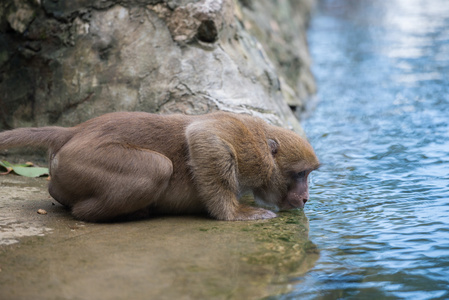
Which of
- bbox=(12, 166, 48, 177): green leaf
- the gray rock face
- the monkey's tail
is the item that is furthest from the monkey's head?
bbox=(12, 166, 48, 177): green leaf

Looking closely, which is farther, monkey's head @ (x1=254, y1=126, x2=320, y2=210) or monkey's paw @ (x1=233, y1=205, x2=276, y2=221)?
monkey's head @ (x1=254, y1=126, x2=320, y2=210)

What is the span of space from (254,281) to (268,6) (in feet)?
30.9

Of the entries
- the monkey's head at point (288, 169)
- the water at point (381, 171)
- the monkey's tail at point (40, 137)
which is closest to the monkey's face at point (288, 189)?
the monkey's head at point (288, 169)

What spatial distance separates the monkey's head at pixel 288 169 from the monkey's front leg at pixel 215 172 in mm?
431

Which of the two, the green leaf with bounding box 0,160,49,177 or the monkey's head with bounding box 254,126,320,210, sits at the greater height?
the monkey's head with bounding box 254,126,320,210

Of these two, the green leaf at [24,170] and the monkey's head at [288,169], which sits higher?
the monkey's head at [288,169]

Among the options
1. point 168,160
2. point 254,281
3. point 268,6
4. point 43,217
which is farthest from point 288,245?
point 268,6

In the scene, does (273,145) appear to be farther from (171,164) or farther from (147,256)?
(147,256)

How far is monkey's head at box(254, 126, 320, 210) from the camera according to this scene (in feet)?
17.4

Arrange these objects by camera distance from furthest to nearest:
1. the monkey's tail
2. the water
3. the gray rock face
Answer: the gray rock face < the monkey's tail < the water

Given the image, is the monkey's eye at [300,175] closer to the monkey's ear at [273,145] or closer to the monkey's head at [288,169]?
the monkey's head at [288,169]

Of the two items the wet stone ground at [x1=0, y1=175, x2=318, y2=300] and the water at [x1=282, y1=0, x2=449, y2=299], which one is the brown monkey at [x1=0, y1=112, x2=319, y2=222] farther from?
the water at [x1=282, y1=0, x2=449, y2=299]

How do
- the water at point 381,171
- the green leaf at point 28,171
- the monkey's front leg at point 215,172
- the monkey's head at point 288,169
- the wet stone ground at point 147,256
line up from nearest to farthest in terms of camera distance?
the wet stone ground at point 147,256 < the water at point 381,171 < the monkey's front leg at point 215,172 < the monkey's head at point 288,169 < the green leaf at point 28,171

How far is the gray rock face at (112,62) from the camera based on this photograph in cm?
662
